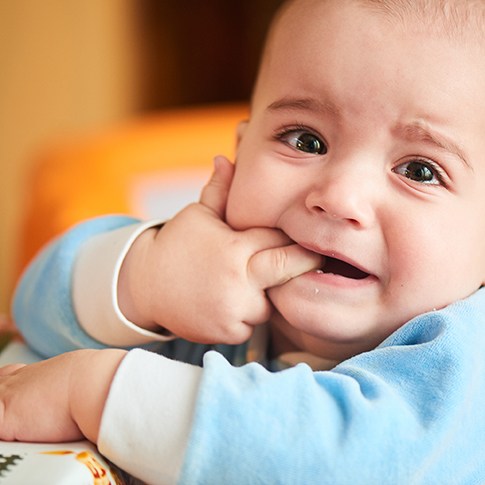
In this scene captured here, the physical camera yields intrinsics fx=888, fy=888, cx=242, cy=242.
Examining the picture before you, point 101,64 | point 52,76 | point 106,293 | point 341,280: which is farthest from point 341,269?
point 101,64

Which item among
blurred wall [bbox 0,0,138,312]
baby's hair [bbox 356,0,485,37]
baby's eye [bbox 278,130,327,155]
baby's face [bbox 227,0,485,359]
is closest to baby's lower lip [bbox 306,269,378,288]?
baby's face [bbox 227,0,485,359]

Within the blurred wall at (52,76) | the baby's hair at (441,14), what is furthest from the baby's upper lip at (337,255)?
the blurred wall at (52,76)

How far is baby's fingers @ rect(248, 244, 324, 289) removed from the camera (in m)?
0.83

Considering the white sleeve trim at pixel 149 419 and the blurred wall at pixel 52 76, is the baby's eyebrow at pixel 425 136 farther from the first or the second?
the blurred wall at pixel 52 76

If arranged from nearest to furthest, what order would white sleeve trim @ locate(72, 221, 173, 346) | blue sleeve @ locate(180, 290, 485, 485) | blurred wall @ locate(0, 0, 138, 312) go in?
blue sleeve @ locate(180, 290, 485, 485)
white sleeve trim @ locate(72, 221, 173, 346)
blurred wall @ locate(0, 0, 138, 312)

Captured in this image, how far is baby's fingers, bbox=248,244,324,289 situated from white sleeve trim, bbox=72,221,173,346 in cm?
14

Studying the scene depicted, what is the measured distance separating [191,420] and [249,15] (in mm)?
2976

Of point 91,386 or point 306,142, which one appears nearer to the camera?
point 91,386

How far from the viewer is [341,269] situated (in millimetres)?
854

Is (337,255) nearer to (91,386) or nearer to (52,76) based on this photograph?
(91,386)

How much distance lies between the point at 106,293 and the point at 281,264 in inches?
8.2

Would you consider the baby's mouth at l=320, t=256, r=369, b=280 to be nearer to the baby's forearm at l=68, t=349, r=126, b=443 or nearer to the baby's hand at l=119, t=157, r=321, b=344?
the baby's hand at l=119, t=157, r=321, b=344

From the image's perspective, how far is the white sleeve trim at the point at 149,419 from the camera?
0.68 meters

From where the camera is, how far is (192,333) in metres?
0.87
